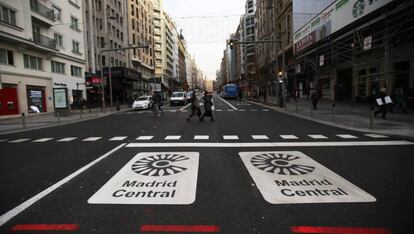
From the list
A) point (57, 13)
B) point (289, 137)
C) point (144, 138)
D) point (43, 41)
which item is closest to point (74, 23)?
point (57, 13)

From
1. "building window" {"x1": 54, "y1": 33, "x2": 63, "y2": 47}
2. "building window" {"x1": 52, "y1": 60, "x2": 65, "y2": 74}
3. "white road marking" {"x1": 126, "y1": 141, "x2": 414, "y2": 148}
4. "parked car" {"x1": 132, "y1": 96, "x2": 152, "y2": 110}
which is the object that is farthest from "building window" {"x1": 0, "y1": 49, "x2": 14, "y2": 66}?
"white road marking" {"x1": 126, "y1": 141, "x2": 414, "y2": 148}

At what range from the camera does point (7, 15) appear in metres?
23.9

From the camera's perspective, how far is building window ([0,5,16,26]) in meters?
23.2

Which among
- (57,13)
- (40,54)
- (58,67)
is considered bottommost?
(58,67)

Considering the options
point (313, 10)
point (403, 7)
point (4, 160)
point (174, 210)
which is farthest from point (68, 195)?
point (313, 10)

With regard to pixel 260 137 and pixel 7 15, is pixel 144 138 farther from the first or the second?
pixel 7 15

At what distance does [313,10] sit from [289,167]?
26.6m

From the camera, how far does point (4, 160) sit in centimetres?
770

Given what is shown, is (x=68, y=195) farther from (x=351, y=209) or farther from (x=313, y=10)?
(x=313, y=10)

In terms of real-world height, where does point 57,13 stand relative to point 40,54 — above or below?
above

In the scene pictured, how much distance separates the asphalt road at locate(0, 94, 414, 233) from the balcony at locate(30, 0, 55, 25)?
2444 cm

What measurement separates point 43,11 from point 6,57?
7814 millimetres

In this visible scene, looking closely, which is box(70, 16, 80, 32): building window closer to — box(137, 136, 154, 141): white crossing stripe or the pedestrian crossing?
the pedestrian crossing

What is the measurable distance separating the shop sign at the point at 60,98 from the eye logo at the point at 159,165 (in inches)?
799
